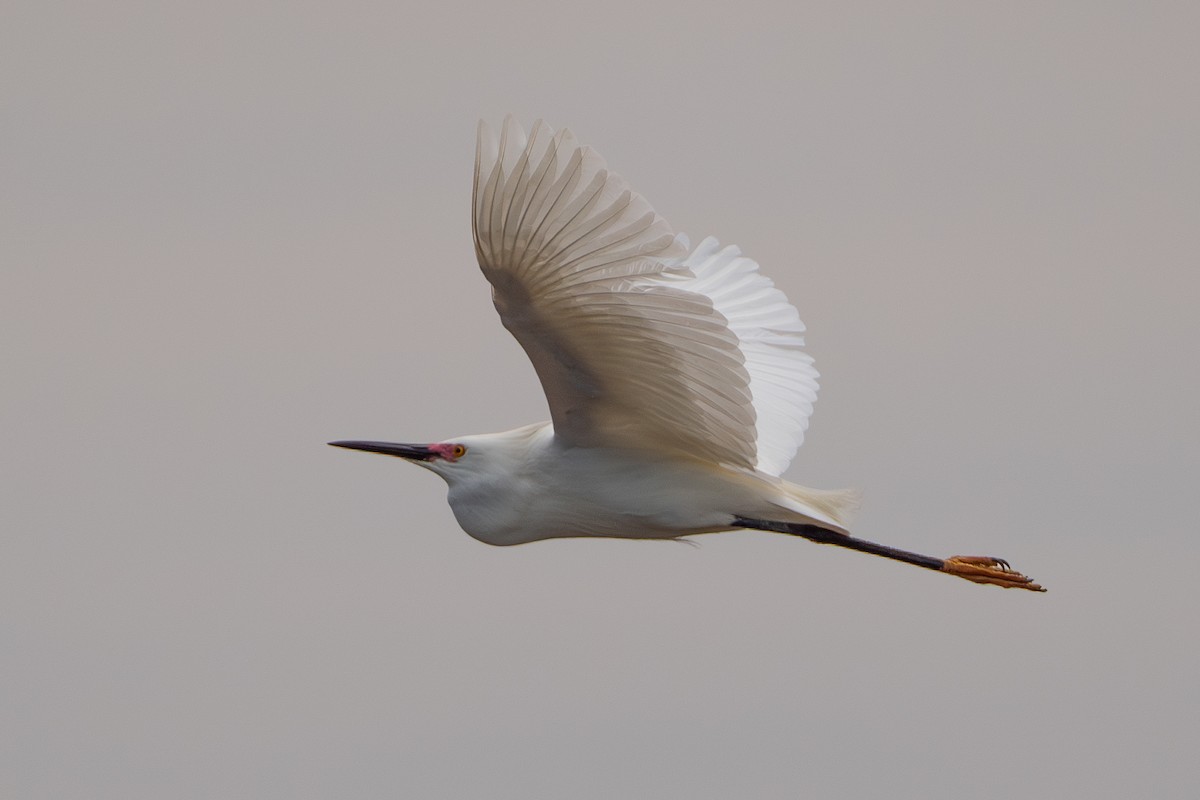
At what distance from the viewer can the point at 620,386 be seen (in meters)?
9.20

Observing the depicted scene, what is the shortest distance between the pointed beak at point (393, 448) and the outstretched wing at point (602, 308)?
3.27 feet

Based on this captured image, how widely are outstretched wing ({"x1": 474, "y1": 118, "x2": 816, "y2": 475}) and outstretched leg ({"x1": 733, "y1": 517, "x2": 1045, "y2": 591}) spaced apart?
0.42 metres

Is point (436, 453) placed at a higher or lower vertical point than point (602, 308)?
lower

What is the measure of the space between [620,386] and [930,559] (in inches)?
99.8

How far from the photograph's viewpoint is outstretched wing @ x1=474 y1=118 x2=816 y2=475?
25.3ft

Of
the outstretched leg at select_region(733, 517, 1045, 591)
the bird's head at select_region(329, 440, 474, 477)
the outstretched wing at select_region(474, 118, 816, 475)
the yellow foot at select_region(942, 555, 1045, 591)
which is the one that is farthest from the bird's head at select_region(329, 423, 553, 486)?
the yellow foot at select_region(942, 555, 1045, 591)

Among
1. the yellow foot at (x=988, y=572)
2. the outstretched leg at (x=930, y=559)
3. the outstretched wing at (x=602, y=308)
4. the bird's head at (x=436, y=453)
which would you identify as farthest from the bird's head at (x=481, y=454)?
the yellow foot at (x=988, y=572)

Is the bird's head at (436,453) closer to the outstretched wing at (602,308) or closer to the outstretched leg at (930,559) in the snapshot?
the outstretched wing at (602,308)

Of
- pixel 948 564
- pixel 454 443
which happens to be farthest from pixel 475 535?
pixel 948 564

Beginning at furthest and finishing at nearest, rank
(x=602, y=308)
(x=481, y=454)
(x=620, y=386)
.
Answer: (x=481, y=454) < (x=620, y=386) < (x=602, y=308)

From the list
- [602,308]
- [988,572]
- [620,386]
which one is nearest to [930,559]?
[988,572]

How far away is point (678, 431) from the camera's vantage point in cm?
959

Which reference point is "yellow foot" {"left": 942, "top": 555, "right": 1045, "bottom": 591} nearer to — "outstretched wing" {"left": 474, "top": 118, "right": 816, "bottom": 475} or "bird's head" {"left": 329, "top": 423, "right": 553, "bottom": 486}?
"outstretched wing" {"left": 474, "top": 118, "right": 816, "bottom": 475}

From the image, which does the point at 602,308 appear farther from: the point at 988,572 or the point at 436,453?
the point at 988,572
